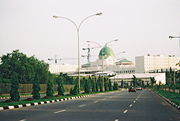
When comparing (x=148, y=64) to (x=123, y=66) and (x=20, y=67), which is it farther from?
(x=20, y=67)

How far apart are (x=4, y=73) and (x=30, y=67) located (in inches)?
218

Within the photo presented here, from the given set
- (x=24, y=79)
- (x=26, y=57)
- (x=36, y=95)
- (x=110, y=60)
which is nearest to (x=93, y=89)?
(x=24, y=79)

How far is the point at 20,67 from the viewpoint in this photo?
72125mm

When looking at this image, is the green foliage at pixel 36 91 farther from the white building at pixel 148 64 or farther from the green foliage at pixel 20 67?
the white building at pixel 148 64

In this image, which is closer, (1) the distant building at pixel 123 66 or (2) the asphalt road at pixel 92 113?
(2) the asphalt road at pixel 92 113

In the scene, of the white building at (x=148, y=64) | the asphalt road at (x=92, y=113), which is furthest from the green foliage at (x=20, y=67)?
the white building at (x=148, y=64)

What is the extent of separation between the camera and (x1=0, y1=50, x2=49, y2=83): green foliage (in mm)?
71300

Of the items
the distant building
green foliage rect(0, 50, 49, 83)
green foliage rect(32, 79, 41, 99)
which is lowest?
green foliage rect(32, 79, 41, 99)

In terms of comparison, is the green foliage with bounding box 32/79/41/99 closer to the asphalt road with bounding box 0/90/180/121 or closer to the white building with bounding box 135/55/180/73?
the asphalt road with bounding box 0/90/180/121

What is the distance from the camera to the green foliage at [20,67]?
71.3 meters

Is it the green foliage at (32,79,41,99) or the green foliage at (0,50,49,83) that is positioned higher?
the green foliage at (0,50,49,83)

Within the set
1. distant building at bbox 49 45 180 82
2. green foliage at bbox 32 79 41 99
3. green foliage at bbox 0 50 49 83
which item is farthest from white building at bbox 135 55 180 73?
green foliage at bbox 32 79 41 99

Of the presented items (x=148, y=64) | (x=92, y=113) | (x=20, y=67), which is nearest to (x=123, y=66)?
(x=148, y=64)

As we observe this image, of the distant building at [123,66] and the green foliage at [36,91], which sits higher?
the distant building at [123,66]
